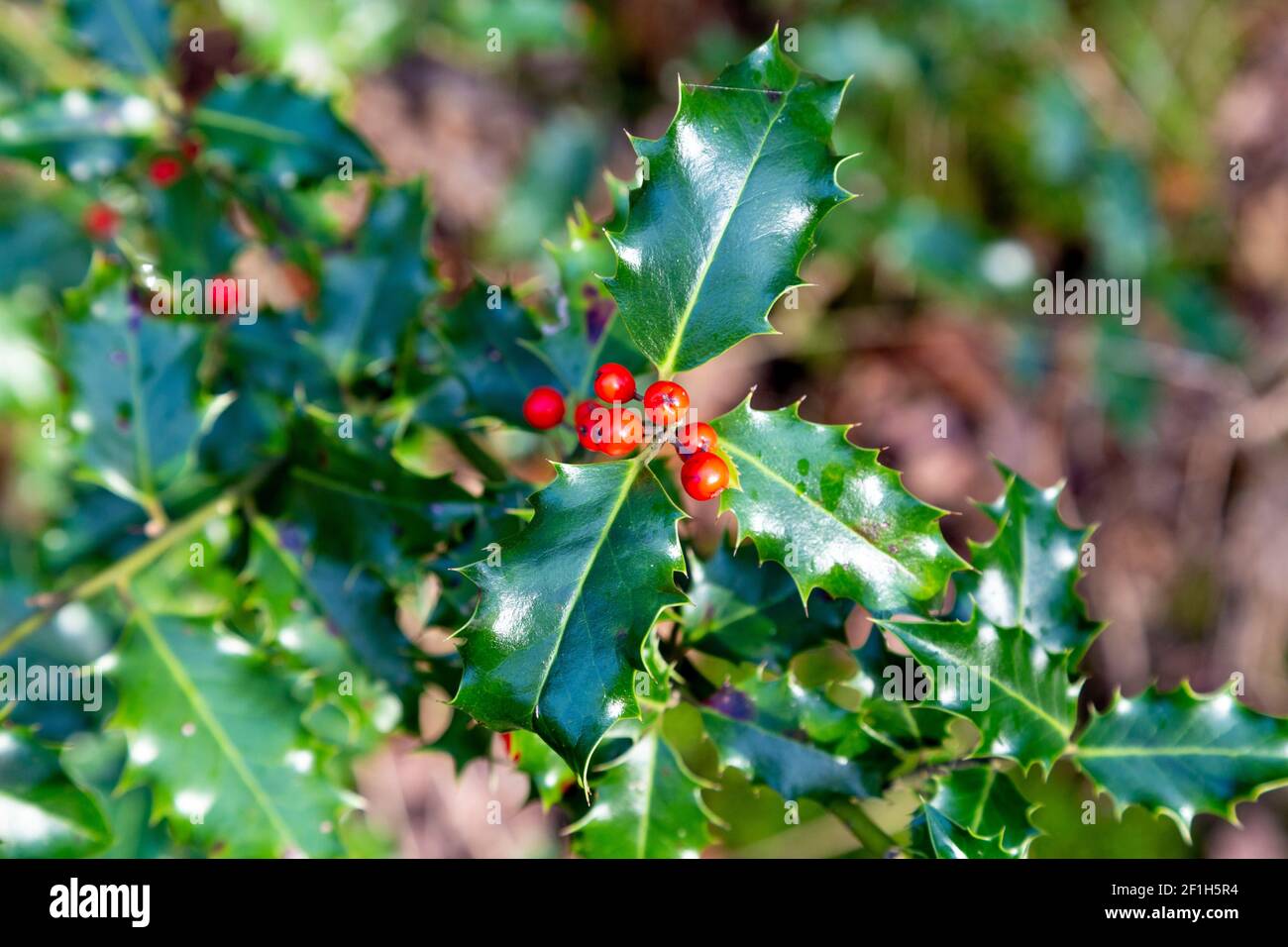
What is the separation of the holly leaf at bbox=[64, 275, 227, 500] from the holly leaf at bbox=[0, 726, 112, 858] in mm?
401

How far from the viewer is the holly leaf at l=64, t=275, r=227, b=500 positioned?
142 cm

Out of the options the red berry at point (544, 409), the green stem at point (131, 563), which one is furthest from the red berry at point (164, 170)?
the red berry at point (544, 409)

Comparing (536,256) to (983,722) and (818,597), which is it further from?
(983,722)

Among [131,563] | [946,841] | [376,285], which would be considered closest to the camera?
[946,841]

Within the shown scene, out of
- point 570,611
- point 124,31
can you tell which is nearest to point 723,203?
point 570,611

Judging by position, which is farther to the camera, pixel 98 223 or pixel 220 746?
pixel 98 223

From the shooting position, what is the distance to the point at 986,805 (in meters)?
1.06

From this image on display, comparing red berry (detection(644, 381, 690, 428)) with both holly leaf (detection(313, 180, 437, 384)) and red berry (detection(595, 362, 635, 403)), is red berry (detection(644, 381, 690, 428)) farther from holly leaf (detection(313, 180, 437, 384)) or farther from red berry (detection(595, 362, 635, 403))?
holly leaf (detection(313, 180, 437, 384))

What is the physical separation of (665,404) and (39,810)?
876 millimetres

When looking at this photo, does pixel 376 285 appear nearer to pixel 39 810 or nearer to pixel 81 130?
pixel 81 130

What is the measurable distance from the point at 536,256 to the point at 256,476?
153cm

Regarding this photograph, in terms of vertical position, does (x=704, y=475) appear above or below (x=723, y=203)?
below

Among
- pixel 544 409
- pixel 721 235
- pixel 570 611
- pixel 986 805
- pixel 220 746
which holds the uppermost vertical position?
pixel 721 235
